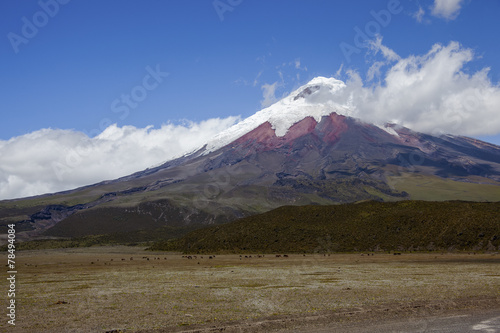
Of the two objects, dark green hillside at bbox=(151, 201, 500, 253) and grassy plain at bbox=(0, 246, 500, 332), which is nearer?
grassy plain at bbox=(0, 246, 500, 332)

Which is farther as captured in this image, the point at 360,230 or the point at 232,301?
the point at 360,230

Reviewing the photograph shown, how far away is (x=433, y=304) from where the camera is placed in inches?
892

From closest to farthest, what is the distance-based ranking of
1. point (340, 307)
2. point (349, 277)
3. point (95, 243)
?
point (340, 307) → point (349, 277) → point (95, 243)

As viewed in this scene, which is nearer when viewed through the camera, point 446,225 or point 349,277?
point 349,277

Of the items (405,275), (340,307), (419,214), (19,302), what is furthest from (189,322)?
(419,214)

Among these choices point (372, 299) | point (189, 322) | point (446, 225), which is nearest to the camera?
point (189, 322)

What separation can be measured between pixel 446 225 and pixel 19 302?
6838cm

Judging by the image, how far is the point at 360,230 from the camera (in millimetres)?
81750

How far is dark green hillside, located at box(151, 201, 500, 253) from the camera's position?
236 feet

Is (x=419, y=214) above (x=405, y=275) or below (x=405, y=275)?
above

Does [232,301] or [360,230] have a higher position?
[360,230]

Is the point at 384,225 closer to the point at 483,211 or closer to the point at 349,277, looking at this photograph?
the point at 483,211

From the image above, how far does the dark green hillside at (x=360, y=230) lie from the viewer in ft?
236

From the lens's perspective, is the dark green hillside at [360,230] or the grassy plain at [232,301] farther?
the dark green hillside at [360,230]
